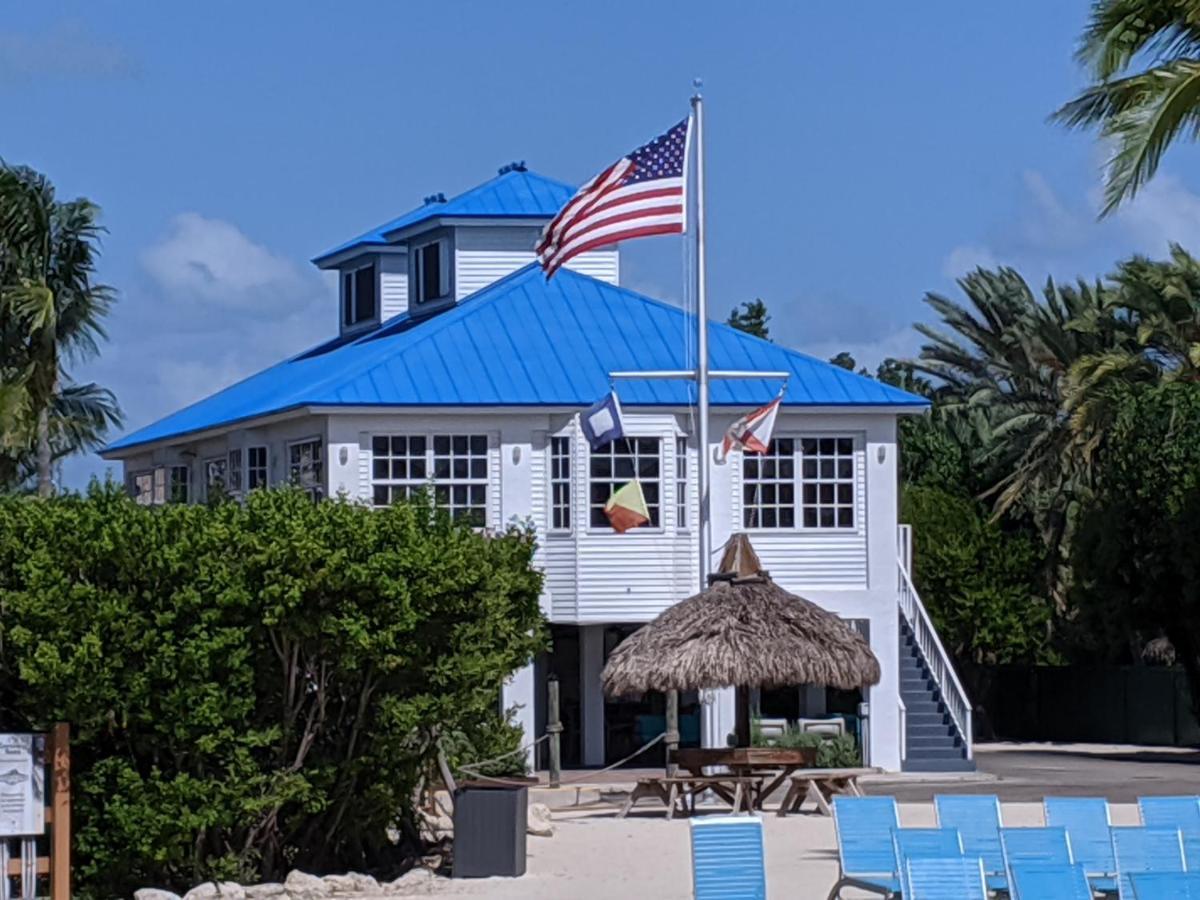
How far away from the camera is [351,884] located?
65.9 ft

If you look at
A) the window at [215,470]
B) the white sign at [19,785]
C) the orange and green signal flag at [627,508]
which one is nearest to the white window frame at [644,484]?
the orange and green signal flag at [627,508]

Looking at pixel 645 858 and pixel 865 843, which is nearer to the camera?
pixel 865 843

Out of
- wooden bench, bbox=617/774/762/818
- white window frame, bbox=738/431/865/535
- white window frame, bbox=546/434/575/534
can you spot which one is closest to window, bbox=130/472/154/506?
white window frame, bbox=546/434/575/534

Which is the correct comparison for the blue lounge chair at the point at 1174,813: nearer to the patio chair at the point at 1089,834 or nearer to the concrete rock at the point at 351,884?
the patio chair at the point at 1089,834

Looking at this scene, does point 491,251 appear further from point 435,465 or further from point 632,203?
point 632,203

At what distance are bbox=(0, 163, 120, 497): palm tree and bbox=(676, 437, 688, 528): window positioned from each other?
31.8ft

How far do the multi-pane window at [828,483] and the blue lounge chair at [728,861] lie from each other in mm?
21634

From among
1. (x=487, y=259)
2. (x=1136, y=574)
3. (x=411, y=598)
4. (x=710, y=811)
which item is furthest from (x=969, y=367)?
(x=411, y=598)

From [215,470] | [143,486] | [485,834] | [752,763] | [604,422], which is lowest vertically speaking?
[485,834]

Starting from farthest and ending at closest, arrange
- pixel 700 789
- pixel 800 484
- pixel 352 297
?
pixel 352 297 → pixel 800 484 → pixel 700 789

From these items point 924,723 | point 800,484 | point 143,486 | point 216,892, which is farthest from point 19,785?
point 143,486

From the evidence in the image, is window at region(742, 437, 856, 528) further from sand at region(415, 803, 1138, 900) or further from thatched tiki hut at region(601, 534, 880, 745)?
sand at region(415, 803, 1138, 900)

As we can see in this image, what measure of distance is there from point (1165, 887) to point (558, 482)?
23633mm

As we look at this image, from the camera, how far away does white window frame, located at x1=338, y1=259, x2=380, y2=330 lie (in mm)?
45250
